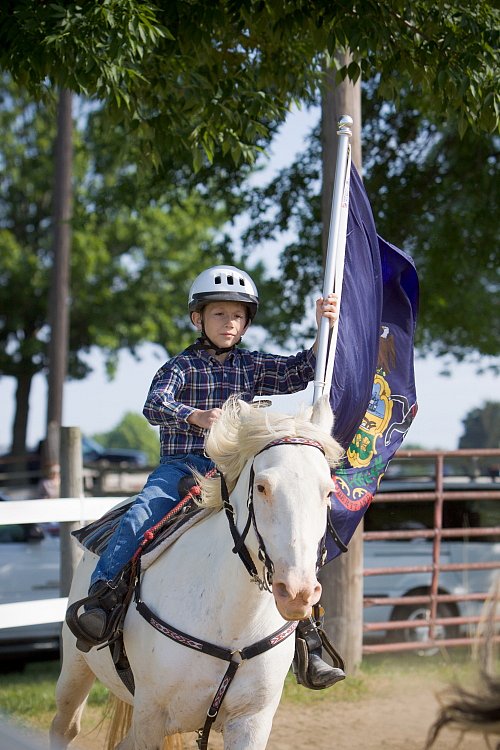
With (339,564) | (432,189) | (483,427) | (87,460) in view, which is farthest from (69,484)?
(87,460)

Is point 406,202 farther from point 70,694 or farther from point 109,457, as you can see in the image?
point 109,457

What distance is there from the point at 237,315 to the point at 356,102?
4.03 metres

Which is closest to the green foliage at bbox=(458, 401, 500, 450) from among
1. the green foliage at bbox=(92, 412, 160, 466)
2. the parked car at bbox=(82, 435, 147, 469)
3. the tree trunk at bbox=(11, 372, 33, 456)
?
the parked car at bbox=(82, 435, 147, 469)

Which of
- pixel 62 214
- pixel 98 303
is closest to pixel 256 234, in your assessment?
pixel 62 214

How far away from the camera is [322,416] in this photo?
400 centimetres

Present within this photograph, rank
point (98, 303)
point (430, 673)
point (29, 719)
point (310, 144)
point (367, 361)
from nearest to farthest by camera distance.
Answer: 1. point (367, 361)
2. point (29, 719)
3. point (430, 673)
4. point (310, 144)
5. point (98, 303)

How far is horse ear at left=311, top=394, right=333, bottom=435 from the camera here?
3.96 metres

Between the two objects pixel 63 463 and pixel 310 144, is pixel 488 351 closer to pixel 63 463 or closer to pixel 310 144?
pixel 310 144

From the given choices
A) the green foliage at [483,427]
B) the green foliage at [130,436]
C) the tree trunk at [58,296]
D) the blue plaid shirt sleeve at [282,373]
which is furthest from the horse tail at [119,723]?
the green foliage at [130,436]

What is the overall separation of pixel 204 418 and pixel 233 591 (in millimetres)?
752

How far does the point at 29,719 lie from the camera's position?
279 inches

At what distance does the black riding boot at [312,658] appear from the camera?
428 cm

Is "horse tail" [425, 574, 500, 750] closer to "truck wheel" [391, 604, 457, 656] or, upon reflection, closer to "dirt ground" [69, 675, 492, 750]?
"dirt ground" [69, 675, 492, 750]

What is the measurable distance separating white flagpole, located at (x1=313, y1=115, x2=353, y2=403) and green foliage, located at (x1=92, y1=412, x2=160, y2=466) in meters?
57.4
